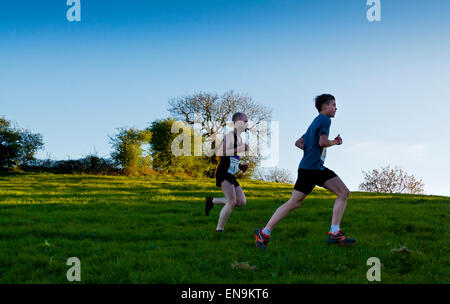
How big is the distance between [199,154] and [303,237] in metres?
22.0

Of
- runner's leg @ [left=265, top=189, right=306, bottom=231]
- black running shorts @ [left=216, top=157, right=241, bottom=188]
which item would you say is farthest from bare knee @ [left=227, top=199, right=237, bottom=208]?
runner's leg @ [left=265, top=189, right=306, bottom=231]

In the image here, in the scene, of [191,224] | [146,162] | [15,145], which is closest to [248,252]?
[191,224]

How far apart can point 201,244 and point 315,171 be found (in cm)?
260

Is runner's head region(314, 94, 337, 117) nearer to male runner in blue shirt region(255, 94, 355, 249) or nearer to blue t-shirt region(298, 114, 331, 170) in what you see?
male runner in blue shirt region(255, 94, 355, 249)

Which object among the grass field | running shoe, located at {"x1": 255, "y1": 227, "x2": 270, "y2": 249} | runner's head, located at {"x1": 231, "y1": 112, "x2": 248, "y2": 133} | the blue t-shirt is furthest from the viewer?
runner's head, located at {"x1": 231, "y1": 112, "x2": 248, "y2": 133}

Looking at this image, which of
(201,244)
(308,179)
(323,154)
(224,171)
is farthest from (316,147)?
(201,244)

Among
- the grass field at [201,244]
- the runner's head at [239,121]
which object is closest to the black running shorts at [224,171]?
the runner's head at [239,121]

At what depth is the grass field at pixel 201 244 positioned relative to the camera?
4.99 m

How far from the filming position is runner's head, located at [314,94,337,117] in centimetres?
643

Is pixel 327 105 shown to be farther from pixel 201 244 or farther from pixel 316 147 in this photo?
pixel 201 244

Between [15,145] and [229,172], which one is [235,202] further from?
[15,145]

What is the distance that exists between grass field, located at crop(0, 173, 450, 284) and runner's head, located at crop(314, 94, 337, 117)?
2.48 metres

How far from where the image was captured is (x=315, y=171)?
6.29 metres

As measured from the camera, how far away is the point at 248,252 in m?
6.12
